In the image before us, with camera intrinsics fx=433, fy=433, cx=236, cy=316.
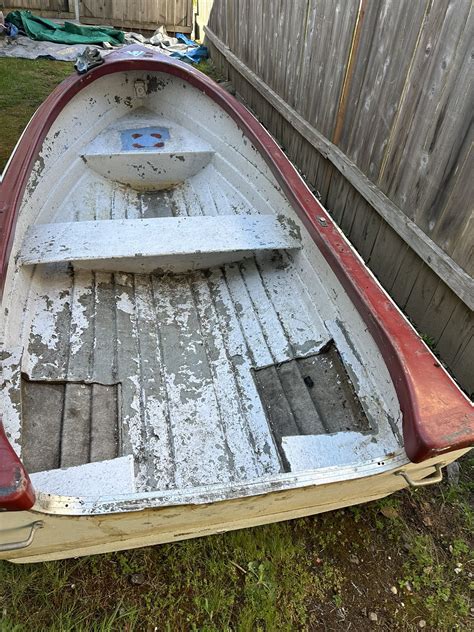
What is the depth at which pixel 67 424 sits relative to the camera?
1775 millimetres

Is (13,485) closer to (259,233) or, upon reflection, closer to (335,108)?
(259,233)

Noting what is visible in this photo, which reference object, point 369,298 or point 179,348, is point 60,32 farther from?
point 369,298

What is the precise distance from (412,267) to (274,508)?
166 cm

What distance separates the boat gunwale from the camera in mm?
1275

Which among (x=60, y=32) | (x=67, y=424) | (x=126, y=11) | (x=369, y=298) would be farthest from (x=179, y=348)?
(x=126, y=11)

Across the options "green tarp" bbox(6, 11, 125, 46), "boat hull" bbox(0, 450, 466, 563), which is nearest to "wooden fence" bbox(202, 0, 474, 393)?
"boat hull" bbox(0, 450, 466, 563)

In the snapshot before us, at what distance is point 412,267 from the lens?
2508 mm

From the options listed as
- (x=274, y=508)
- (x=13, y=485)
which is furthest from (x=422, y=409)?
(x=13, y=485)

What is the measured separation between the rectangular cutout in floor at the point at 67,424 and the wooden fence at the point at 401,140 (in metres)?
1.75

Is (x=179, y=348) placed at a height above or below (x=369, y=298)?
below

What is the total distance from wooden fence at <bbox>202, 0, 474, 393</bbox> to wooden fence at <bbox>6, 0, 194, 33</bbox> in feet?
20.2

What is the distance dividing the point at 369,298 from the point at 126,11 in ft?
31.9

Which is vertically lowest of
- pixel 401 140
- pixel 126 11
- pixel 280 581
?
pixel 280 581

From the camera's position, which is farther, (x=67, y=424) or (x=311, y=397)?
(x=311, y=397)
